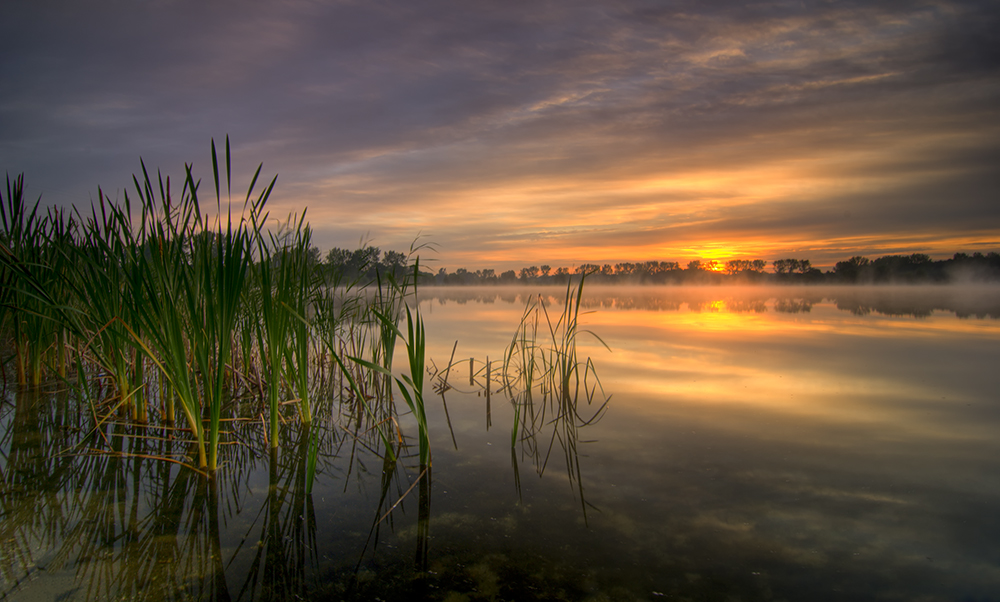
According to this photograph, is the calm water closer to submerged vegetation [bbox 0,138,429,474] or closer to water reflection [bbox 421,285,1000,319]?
submerged vegetation [bbox 0,138,429,474]

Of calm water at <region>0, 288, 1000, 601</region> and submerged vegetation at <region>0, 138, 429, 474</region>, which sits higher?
submerged vegetation at <region>0, 138, 429, 474</region>

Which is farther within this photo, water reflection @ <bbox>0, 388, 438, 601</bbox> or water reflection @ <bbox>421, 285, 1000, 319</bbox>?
water reflection @ <bbox>421, 285, 1000, 319</bbox>

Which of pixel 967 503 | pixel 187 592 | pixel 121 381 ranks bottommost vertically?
pixel 967 503

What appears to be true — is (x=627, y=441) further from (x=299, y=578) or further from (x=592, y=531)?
(x=299, y=578)

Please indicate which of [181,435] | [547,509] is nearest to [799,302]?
[547,509]

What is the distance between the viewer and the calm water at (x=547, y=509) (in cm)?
137

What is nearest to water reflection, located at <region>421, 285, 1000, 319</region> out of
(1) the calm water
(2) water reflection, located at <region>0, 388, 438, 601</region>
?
(1) the calm water

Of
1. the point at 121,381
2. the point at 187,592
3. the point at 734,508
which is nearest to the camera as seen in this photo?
the point at 187,592

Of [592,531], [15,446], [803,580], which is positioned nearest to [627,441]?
[592,531]

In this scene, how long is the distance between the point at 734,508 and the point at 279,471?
6.51 feet

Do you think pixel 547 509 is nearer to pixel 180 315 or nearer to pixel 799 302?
pixel 180 315

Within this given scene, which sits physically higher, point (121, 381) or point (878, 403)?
point (121, 381)

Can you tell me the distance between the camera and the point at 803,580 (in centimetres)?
141

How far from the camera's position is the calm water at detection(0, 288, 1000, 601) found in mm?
1366
